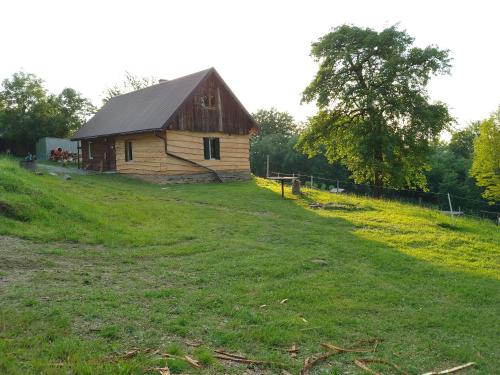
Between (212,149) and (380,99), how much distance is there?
394 inches

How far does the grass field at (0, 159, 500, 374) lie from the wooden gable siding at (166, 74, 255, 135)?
1116 cm

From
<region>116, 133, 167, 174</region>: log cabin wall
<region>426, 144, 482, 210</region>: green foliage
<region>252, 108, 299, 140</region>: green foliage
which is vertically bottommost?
<region>426, 144, 482, 210</region>: green foliage

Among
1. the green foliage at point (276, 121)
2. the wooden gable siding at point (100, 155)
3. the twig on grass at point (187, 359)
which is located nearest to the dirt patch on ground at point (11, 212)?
the twig on grass at point (187, 359)

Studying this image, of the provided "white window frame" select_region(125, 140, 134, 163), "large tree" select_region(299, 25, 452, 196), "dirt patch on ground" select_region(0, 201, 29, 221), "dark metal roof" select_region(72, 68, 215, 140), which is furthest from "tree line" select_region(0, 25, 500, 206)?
"dirt patch on ground" select_region(0, 201, 29, 221)

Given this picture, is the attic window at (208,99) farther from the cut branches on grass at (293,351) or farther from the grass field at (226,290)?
the cut branches on grass at (293,351)

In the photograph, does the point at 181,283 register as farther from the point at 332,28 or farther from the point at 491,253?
the point at 332,28

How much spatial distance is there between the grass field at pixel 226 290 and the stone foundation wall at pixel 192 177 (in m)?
10.0

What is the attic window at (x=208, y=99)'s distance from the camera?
25.2 metres

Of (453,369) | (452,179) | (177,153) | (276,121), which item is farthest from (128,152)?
(276,121)

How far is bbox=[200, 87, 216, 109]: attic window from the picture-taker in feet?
82.8

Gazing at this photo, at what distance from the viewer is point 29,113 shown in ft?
114

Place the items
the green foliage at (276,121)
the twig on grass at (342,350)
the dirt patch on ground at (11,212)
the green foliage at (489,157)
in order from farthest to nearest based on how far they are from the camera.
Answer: the green foliage at (276,121) → the green foliage at (489,157) → the dirt patch on ground at (11,212) → the twig on grass at (342,350)

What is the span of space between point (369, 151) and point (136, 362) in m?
21.4

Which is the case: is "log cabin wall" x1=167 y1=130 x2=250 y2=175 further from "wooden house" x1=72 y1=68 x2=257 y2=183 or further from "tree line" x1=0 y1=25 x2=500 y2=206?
"tree line" x1=0 y1=25 x2=500 y2=206
